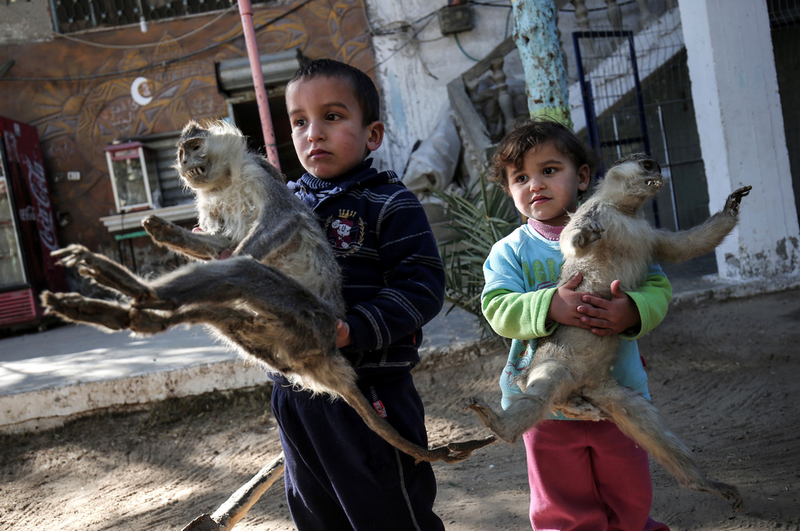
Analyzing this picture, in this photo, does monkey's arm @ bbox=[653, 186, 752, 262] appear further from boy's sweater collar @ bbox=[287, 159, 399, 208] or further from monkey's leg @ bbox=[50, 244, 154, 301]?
monkey's leg @ bbox=[50, 244, 154, 301]

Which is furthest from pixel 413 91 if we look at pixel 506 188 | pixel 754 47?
pixel 506 188

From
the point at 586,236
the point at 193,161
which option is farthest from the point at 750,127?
the point at 193,161

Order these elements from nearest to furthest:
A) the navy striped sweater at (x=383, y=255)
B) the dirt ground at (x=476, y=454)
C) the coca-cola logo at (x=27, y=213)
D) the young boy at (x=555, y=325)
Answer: the navy striped sweater at (x=383, y=255)
the young boy at (x=555, y=325)
the dirt ground at (x=476, y=454)
the coca-cola logo at (x=27, y=213)

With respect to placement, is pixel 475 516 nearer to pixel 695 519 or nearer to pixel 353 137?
pixel 695 519

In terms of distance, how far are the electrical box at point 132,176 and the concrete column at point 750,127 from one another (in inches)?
294

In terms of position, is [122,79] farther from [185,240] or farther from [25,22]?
[185,240]

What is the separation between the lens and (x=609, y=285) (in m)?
1.94

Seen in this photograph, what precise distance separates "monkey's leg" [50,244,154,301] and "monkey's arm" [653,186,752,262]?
1658mm

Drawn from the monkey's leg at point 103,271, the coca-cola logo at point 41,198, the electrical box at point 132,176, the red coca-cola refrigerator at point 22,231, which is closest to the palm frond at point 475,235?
the monkey's leg at point 103,271

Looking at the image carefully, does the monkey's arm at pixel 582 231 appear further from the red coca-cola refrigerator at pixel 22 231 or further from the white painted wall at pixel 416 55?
the red coca-cola refrigerator at pixel 22 231

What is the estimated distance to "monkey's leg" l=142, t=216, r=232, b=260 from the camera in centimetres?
171

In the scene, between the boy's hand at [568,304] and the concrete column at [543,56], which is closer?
the boy's hand at [568,304]

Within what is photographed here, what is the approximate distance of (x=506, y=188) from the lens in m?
2.32

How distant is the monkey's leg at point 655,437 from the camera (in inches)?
69.7
